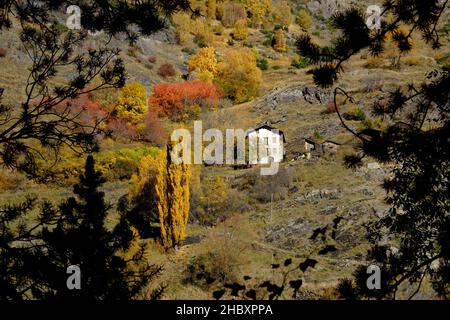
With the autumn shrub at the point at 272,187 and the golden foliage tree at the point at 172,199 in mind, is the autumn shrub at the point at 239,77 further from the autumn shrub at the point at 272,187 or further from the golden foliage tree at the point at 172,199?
the golden foliage tree at the point at 172,199

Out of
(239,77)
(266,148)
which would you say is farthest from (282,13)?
(266,148)

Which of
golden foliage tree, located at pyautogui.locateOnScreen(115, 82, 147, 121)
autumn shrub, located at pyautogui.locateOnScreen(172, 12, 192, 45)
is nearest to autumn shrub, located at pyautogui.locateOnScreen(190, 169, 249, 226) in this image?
golden foliage tree, located at pyautogui.locateOnScreen(115, 82, 147, 121)

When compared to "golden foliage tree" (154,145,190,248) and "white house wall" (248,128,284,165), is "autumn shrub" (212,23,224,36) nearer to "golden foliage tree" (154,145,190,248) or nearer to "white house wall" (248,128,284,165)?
"white house wall" (248,128,284,165)

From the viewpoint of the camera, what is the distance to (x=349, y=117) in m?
29.6

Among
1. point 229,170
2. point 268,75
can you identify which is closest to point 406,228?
point 229,170

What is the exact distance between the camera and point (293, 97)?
3553cm

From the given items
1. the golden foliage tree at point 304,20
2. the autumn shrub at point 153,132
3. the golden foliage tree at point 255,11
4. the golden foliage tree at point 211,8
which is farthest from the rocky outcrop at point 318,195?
the golden foliage tree at point 304,20

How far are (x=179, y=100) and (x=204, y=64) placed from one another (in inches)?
347

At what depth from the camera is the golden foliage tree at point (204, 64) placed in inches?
1651

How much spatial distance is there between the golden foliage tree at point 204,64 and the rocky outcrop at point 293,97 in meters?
7.11

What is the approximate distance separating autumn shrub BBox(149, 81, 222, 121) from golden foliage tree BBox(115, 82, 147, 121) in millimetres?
1594

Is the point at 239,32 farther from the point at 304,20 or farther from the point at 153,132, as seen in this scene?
the point at 153,132

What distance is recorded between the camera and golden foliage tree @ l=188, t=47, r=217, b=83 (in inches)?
1651

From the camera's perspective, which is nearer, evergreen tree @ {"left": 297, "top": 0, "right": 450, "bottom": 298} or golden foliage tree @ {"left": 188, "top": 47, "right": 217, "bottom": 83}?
evergreen tree @ {"left": 297, "top": 0, "right": 450, "bottom": 298}
